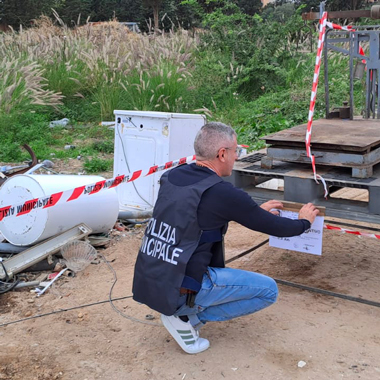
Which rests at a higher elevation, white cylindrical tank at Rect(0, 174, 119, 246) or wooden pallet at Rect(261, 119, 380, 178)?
wooden pallet at Rect(261, 119, 380, 178)

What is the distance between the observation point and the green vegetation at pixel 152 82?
1077 centimetres

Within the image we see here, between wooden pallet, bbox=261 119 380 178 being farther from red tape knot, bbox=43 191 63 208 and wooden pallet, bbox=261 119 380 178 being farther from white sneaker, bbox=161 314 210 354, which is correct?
red tape knot, bbox=43 191 63 208

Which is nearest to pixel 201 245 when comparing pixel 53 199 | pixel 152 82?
pixel 53 199

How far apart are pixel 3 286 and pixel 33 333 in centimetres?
99

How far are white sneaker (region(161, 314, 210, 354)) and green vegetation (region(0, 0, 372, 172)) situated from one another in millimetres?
5528

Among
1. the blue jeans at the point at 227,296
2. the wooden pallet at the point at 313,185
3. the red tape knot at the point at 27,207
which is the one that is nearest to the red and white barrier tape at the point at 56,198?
the red tape knot at the point at 27,207

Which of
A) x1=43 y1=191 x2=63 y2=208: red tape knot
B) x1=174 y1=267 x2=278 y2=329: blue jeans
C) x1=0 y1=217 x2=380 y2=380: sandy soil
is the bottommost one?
x1=0 y1=217 x2=380 y2=380: sandy soil

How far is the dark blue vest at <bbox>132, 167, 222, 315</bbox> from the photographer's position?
3465 millimetres

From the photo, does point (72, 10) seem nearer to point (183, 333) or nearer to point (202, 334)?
point (202, 334)

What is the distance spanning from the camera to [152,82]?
11438 millimetres

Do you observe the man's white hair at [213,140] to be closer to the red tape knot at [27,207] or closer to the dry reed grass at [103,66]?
the red tape knot at [27,207]

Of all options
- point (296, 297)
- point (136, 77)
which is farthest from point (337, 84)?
point (296, 297)

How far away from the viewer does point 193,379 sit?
3463mm

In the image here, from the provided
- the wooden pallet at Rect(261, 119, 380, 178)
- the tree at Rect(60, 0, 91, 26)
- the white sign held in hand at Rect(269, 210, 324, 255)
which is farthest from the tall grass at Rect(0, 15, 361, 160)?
the tree at Rect(60, 0, 91, 26)
